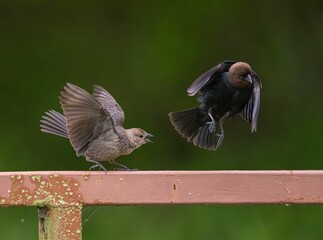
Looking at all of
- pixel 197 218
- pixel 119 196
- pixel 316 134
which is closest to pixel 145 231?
pixel 197 218

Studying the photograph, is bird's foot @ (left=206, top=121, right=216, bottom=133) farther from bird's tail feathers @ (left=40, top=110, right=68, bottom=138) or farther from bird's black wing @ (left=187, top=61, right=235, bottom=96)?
bird's tail feathers @ (left=40, top=110, right=68, bottom=138)

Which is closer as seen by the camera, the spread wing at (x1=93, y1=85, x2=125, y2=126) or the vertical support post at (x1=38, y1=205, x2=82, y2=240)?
the vertical support post at (x1=38, y1=205, x2=82, y2=240)

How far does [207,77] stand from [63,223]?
1.47m

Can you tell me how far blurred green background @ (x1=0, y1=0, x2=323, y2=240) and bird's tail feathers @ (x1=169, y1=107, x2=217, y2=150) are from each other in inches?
39.9

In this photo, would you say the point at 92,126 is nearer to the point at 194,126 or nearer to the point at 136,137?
the point at 136,137

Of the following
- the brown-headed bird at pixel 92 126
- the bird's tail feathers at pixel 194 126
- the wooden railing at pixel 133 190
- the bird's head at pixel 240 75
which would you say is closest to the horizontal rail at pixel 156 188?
the wooden railing at pixel 133 190

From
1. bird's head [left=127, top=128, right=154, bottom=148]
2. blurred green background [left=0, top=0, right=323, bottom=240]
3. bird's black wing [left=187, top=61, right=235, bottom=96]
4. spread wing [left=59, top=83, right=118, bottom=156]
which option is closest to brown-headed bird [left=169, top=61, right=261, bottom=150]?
bird's black wing [left=187, top=61, right=235, bottom=96]

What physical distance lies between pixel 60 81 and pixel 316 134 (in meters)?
1.63

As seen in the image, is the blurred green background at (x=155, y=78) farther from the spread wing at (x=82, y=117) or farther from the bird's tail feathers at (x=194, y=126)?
the spread wing at (x=82, y=117)

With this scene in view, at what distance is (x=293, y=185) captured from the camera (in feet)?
9.77

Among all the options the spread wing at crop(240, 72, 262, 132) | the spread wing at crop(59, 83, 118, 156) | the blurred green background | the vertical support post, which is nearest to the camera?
the vertical support post

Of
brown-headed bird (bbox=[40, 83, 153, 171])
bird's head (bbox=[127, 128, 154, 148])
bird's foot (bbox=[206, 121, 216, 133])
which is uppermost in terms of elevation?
brown-headed bird (bbox=[40, 83, 153, 171])

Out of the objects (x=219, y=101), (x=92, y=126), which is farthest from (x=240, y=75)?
(x=92, y=126)

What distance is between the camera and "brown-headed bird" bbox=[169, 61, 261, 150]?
4.18 metres
